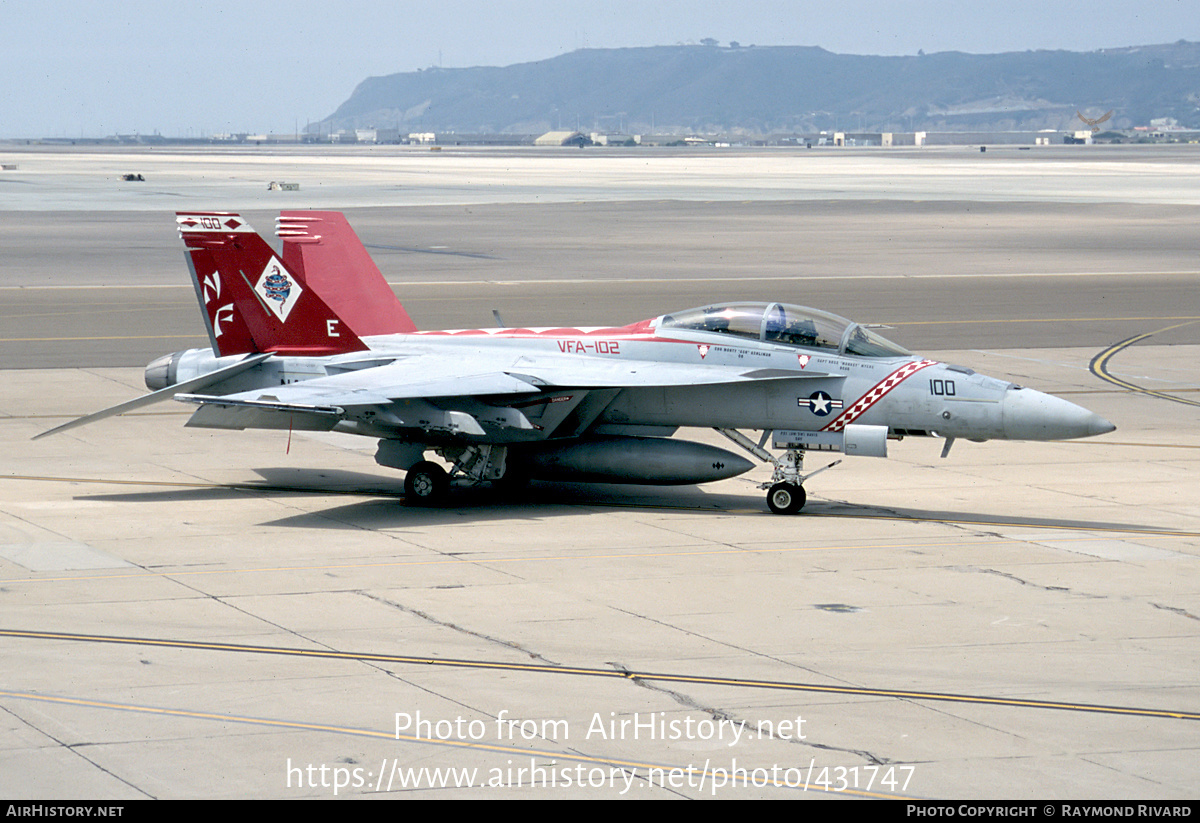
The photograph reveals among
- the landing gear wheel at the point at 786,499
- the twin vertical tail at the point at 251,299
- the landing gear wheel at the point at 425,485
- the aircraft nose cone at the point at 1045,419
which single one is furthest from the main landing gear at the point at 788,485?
the twin vertical tail at the point at 251,299

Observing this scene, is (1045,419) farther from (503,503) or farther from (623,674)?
(623,674)

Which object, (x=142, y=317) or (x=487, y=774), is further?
(x=142, y=317)

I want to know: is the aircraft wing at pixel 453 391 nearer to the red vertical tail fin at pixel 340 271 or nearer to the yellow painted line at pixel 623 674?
the red vertical tail fin at pixel 340 271

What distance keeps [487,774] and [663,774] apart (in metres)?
1.29

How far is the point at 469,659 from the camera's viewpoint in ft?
46.0

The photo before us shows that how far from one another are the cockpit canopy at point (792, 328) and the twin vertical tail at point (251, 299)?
209 inches

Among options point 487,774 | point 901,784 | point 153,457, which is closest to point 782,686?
point 901,784

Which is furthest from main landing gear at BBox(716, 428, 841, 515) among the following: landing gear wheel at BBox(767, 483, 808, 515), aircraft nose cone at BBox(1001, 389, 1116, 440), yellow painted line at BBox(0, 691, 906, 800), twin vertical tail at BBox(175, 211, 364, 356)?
yellow painted line at BBox(0, 691, 906, 800)

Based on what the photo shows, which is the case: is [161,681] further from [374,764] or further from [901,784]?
[901,784]

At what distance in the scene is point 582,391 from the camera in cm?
2119

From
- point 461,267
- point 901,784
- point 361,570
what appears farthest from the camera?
point 461,267

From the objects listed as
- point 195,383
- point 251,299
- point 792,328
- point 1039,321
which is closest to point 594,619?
point 792,328

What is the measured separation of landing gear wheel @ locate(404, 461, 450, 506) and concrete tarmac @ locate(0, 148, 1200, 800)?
24 centimetres

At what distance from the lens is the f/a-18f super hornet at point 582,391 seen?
2039 cm
